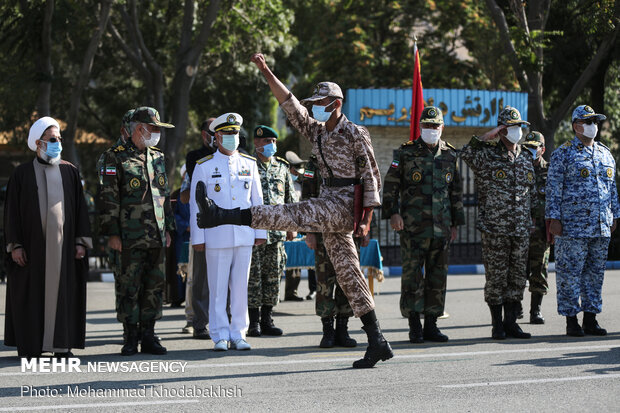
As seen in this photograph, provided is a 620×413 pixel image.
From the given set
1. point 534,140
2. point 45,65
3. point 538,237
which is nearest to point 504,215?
point 538,237

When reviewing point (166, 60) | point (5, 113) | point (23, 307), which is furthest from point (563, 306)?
point (166, 60)

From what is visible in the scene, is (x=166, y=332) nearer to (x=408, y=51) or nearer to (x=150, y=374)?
(x=150, y=374)

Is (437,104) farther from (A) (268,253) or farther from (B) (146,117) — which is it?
(B) (146,117)

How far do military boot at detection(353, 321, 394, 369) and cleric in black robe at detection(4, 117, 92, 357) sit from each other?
2.61 metres

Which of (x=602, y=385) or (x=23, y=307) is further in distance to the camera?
(x=23, y=307)

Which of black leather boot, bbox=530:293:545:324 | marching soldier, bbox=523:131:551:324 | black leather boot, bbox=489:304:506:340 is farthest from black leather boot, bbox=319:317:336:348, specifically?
marching soldier, bbox=523:131:551:324

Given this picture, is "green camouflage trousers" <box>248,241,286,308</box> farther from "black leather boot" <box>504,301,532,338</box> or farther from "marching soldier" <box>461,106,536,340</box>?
"black leather boot" <box>504,301,532,338</box>

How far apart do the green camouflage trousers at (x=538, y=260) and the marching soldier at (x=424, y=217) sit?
2314 millimetres

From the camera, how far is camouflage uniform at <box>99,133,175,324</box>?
28.6ft

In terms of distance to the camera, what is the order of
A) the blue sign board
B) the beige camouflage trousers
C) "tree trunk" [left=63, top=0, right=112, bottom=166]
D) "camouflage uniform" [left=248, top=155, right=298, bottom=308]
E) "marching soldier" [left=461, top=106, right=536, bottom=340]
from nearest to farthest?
the beige camouflage trousers → "marching soldier" [left=461, top=106, right=536, bottom=340] → "camouflage uniform" [left=248, top=155, right=298, bottom=308] → "tree trunk" [left=63, top=0, right=112, bottom=166] → the blue sign board

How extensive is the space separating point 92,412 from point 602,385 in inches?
142

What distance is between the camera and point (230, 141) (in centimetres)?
907

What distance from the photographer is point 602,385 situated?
22.7 ft

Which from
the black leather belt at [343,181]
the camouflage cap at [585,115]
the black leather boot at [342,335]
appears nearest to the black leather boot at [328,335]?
the black leather boot at [342,335]
